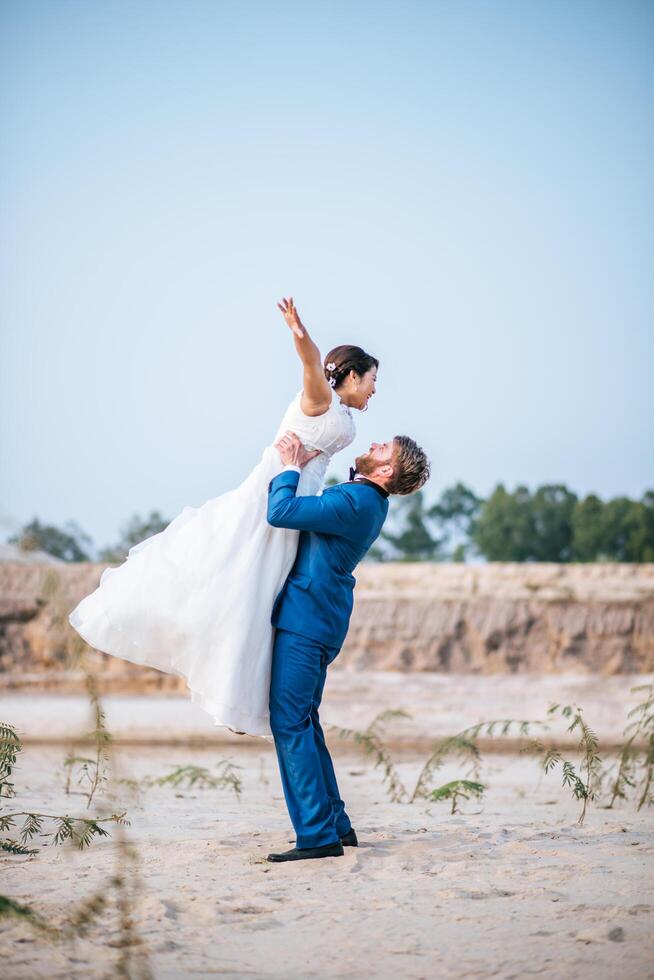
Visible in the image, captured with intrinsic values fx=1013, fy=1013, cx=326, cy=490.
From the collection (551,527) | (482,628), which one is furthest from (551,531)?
(482,628)

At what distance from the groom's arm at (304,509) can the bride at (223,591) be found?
188 mm

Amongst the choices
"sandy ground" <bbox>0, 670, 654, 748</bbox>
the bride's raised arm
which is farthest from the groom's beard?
"sandy ground" <bbox>0, 670, 654, 748</bbox>

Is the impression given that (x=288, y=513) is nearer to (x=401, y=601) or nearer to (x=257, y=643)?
(x=257, y=643)

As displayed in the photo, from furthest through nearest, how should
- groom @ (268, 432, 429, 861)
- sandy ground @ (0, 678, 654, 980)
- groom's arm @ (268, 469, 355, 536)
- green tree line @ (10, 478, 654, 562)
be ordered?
green tree line @ (10, 478, 654, 562) < groom @ (268, 432, 429, 861) < groom's arm @ (268, 469, 355, 536) < sandy ground @ (0, 678, 654, 980)

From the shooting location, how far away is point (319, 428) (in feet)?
14.8

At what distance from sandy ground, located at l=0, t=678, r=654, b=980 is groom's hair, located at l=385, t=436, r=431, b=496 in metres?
1.67

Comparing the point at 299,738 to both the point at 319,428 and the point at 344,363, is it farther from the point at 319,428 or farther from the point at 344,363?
the point at 344,363

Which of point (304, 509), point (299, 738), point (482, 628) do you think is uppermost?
point (304, 509)

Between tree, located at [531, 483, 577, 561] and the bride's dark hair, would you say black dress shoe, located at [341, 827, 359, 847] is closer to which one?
the bride's dark hair

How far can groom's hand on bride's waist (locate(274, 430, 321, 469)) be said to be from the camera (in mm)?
4473

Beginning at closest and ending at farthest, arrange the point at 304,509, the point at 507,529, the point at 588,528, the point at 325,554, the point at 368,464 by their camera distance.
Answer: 1. the point at 304,509
2. the point at 325,554
3. the point at 368,464
4. the point at 588,528
5. the point at 507,529

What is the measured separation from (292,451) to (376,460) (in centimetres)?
40

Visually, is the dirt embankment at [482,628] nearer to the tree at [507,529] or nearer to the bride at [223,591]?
the bride at [223,591]

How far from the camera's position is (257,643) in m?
4.39
